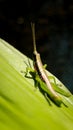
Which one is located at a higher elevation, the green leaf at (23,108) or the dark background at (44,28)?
the green leaf at (23,108)

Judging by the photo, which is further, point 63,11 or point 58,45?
point 63,11

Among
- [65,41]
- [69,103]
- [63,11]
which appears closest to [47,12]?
[63,11]

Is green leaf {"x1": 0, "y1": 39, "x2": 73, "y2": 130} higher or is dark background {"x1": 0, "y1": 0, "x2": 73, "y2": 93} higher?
green leaf {"x1": 0, "y1": 39, "x2": 73, "y2": 130}

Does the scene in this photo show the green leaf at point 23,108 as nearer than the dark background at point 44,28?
Yes

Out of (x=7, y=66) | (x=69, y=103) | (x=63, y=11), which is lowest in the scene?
(x=63, y=11)

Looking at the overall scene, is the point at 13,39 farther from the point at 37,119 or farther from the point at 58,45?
the point at 37,119
